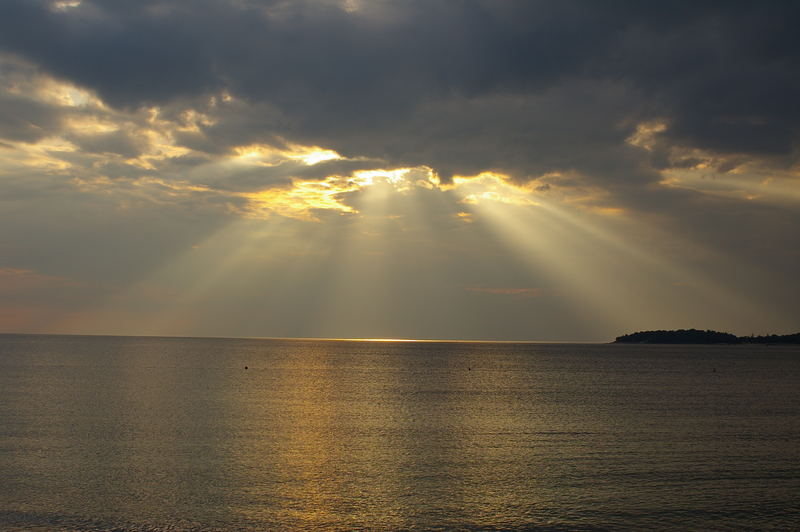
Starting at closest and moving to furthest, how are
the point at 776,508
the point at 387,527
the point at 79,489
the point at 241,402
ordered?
1. the point at 387,527
2. the point at 776,508
3. the point at 79,489
4. the point at 241,402

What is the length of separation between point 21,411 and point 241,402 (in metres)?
19.5

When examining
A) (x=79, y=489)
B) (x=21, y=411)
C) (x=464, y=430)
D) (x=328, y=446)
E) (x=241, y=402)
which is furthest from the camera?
(x=241, y=402)

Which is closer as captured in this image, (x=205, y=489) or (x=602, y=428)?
(x=205, y=489)

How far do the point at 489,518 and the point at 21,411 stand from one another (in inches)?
1853

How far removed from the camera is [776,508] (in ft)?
91.0

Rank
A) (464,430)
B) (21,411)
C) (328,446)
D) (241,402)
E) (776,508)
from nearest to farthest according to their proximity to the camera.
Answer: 1. (776,508)
2. (328,446)
3. (464,430)
4. (21,411)
5. (241,402)

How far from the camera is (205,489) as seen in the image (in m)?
30.3

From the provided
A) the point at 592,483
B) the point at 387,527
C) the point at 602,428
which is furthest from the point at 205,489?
the point at 602,428

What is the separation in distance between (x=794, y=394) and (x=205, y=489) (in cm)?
8009

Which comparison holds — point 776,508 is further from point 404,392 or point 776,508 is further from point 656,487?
point 404,392

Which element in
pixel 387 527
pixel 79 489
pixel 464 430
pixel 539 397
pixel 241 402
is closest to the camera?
pixel 387 527

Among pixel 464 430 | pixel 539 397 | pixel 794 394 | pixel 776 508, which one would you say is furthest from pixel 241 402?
pixel 794 394

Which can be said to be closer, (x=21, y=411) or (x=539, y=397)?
(x=21, y=411)

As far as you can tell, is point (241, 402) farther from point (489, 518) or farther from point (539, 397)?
point (489, 518)
